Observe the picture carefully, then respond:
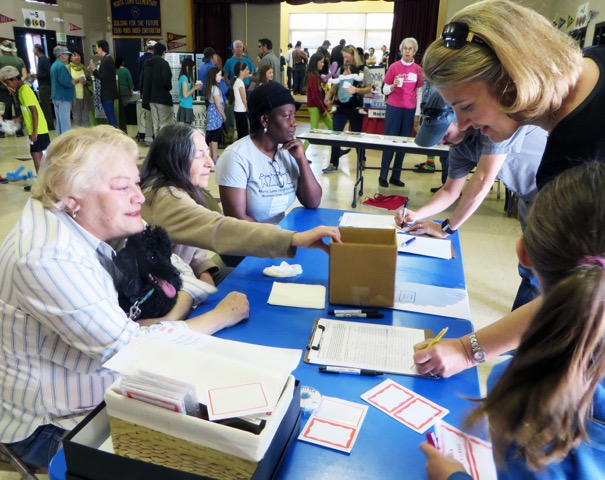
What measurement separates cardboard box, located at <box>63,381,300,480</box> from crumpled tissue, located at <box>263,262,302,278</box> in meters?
0.84

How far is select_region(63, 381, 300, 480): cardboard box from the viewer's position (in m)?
0.73

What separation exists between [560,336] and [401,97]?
5687 mm

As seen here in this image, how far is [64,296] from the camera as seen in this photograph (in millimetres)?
1035

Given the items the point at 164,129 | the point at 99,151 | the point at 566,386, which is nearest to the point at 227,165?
the point at 164,129

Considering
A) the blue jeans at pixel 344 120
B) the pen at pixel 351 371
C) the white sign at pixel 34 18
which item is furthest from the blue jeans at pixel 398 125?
the white sign at pixel 34 18

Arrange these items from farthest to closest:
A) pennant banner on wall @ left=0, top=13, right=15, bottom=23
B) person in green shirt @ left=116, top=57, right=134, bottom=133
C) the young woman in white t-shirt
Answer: pennant banner on wall @ left=0, top=13, right=15, bottom=23 → person in green shirt @ left=116, top=57, right=134, bottom=133 → the young woman in white t-shirt

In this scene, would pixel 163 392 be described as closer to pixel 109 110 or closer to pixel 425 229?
pixel 425 229

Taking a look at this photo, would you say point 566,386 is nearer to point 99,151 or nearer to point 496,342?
point 496,342

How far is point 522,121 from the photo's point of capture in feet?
3.73

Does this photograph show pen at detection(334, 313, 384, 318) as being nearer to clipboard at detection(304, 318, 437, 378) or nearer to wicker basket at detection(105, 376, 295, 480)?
clipboard at detection(304, 318, 437, 378)

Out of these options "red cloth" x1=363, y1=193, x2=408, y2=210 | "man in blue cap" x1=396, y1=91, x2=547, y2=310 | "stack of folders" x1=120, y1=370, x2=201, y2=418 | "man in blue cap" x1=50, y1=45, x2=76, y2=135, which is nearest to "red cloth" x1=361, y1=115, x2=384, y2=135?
"red cloth" x1=363, y1=193, x2=408, y2=210

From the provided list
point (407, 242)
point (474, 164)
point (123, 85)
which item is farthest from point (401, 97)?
point (123, 85)

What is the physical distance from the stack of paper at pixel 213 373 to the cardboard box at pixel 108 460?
0.23 ft

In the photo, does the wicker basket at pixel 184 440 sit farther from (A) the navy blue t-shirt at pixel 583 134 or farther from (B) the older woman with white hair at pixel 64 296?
(A) the navy blue t-shirt at pixel 583 134
